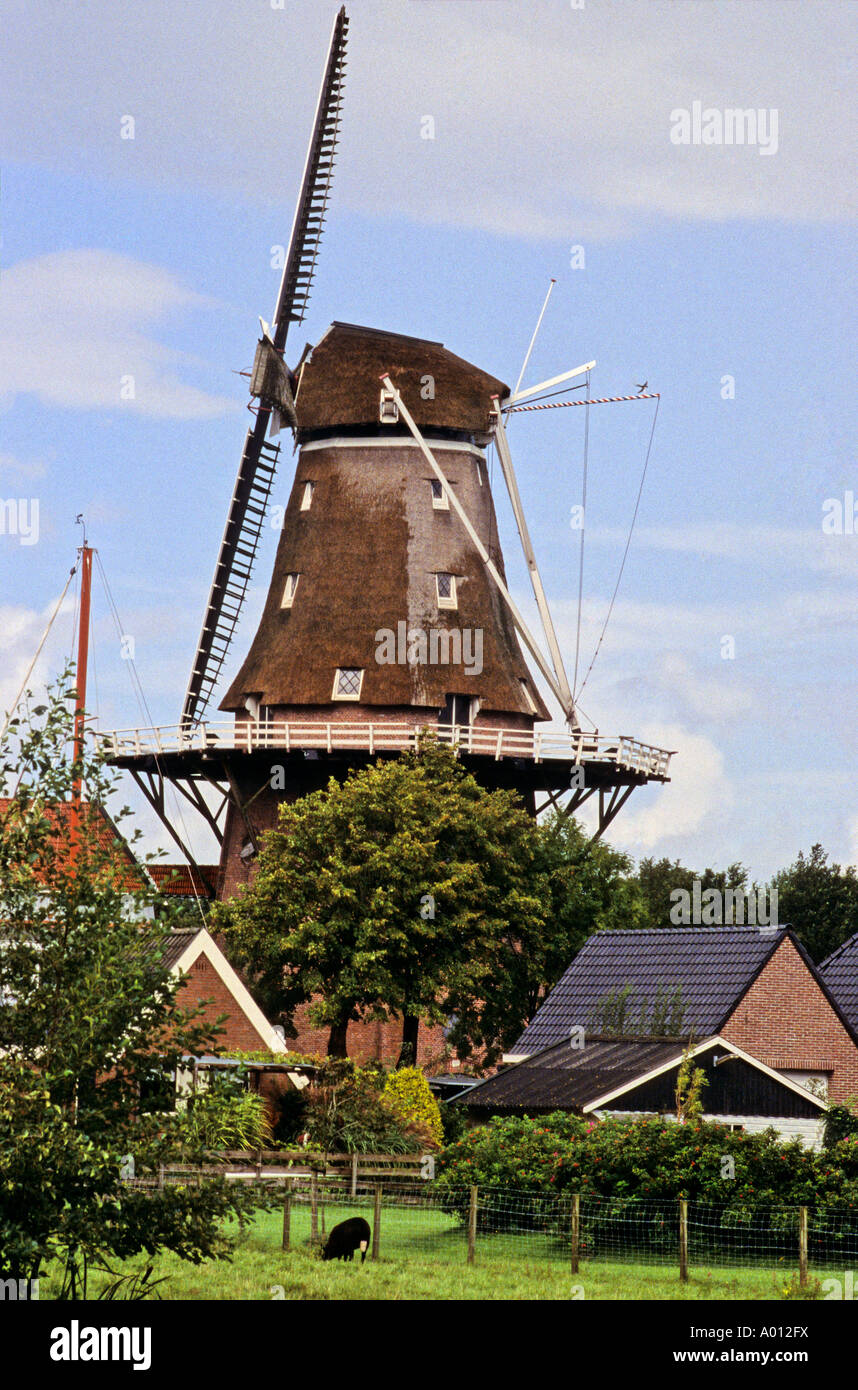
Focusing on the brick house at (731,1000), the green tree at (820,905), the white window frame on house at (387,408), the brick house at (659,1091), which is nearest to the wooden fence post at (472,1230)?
the brick house at (659,1091)

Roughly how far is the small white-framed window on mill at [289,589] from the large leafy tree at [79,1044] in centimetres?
3298

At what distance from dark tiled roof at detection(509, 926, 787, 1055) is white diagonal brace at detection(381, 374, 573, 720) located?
13.5 m

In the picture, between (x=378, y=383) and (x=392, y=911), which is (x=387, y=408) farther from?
(x=392, y=911)

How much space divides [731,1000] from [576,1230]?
9429 mm

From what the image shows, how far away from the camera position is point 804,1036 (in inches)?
1328

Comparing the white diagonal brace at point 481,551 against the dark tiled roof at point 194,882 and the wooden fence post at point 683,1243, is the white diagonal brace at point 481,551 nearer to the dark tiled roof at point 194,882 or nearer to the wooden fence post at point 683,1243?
the dark tiled roof at point 194,882

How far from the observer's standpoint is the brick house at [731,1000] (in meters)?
33.0

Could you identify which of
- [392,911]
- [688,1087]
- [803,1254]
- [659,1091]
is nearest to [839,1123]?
[688,1087]

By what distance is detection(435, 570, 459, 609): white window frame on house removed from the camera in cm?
4881

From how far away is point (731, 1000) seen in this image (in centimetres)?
3275

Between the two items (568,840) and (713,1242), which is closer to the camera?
(713,1242)
